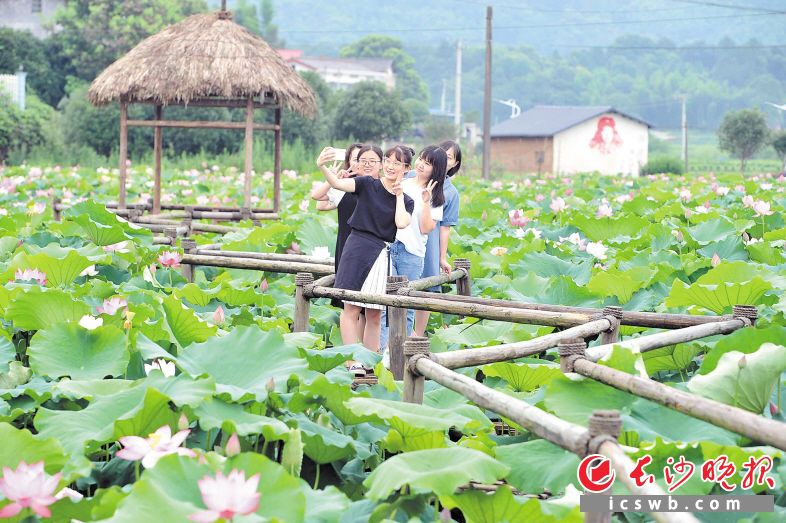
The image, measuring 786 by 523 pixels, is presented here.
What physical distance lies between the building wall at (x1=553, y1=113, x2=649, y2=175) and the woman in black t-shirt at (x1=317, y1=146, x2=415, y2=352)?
40.0 meters

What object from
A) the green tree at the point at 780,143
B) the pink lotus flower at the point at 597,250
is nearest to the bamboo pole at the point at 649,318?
the pink lotus flower at the point at 597,250

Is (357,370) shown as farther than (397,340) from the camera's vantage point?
No

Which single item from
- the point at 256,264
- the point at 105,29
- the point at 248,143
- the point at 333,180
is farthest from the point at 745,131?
the point at 333,180

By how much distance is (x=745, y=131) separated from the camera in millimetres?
39250

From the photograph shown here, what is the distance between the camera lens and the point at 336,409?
8.54ft

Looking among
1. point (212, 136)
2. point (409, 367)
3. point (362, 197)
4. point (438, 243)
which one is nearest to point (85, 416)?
point (409, 367)

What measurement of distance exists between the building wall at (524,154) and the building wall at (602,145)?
700 mm

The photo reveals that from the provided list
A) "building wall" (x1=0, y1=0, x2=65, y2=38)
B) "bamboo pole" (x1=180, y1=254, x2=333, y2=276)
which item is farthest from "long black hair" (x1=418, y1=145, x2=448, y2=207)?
"building wall" (x1=0, y1=0, x2=65, y2=38)

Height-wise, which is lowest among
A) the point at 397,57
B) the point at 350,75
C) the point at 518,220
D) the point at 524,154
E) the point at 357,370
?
the point at 357,370

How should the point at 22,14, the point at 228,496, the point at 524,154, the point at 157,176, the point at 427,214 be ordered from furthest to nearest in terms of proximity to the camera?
the point at 22,14 < the point at 524,154 < the point at 157,176 < the point at 427,214 < the point at 228,496

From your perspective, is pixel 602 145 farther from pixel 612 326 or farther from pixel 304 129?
pixel 612 326

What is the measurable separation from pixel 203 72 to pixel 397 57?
292ft

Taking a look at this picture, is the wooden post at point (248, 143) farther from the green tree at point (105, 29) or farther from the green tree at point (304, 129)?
the green tree at point (105, 29)

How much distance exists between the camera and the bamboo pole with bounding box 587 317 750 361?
2.88 metres
